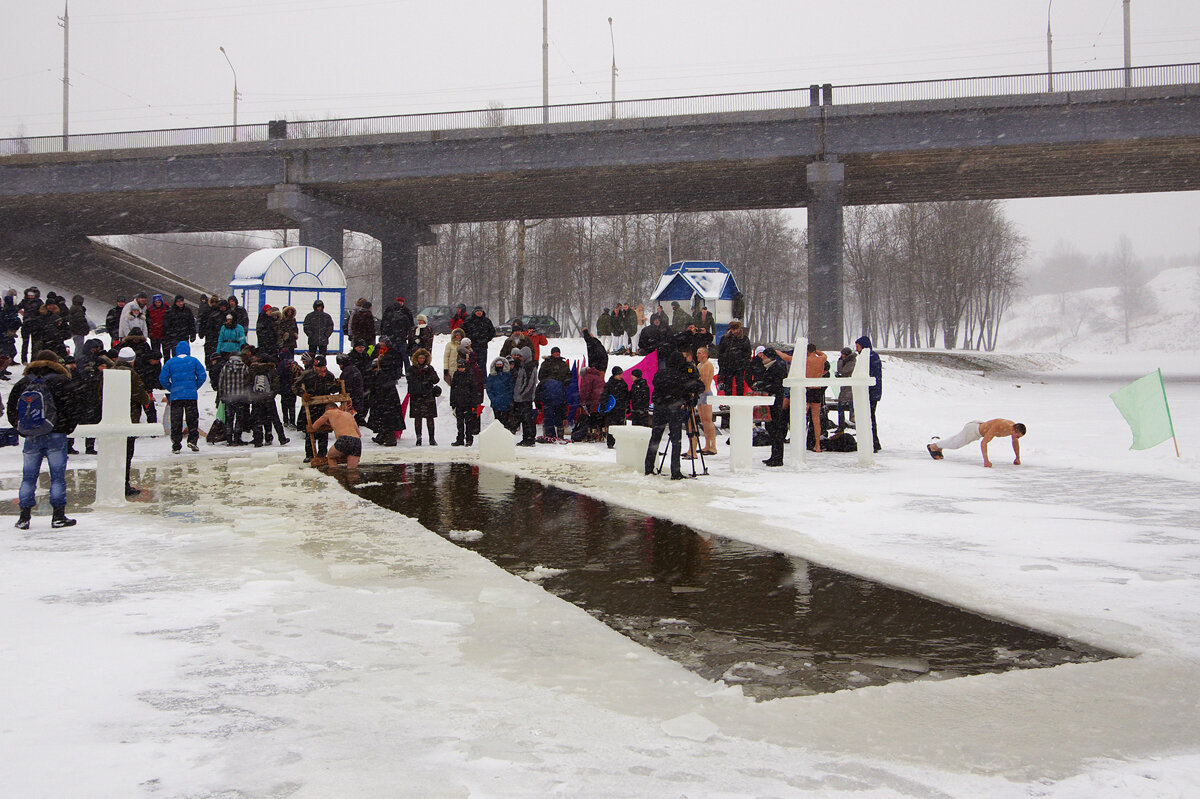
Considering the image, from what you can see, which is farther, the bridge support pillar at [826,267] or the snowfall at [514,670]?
the bridge support pillar at [826,267]

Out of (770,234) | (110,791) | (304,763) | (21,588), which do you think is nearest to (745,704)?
(304,763)

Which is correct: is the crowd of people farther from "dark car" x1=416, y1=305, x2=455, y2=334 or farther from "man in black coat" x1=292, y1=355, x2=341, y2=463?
"dark car" x1=416, y1=305, x2=455, y2=334

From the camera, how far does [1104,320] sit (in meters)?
143

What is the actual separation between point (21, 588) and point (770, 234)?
69.5 meters

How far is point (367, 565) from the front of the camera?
7402 mm

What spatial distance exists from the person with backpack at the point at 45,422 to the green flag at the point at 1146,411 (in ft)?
42.7

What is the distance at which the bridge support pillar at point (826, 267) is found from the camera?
3512cm

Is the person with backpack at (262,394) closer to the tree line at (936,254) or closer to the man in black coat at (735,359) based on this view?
the man in black coat at (735,359)

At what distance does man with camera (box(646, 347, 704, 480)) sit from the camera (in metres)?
12.5

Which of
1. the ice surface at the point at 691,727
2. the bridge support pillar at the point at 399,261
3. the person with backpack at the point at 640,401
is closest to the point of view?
the ice surface at the point at 691,727

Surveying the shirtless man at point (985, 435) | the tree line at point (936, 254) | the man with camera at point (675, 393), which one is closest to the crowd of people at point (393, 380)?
the man with camera at point (675, 393)

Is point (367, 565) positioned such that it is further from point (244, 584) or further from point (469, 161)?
point (469, 161)

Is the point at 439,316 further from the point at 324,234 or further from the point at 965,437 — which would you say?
the point at 965,437

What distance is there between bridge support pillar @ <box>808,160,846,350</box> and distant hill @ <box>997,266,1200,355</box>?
84.1 metres
